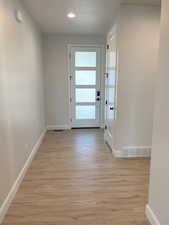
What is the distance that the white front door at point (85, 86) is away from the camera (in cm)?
523

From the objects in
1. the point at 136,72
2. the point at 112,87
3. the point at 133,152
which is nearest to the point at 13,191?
the point at 133,152

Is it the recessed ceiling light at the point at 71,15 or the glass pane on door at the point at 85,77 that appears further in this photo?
the glass pane on door at the point at 85,77

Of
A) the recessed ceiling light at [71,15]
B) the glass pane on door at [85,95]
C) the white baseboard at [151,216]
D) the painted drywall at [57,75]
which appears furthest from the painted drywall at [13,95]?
the glass pane on door at [85,95]

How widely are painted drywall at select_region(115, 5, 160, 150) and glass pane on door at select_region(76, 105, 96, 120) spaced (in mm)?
2167

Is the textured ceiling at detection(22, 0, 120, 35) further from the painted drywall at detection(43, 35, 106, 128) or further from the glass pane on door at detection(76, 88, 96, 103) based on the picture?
the glass pane on door at detection(76, 88, 96, 103)

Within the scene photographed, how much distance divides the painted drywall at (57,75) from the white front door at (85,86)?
7.7 inches

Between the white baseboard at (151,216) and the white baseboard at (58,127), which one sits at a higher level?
the white baseboard at (58,127)

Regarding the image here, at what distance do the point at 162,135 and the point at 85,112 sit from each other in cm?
391

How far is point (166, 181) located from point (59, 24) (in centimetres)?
374

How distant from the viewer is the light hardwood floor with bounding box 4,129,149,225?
6.48 feet

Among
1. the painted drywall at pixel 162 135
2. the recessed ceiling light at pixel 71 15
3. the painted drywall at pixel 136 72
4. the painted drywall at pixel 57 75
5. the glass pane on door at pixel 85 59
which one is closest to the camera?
the painted drywall at pixel 162 135

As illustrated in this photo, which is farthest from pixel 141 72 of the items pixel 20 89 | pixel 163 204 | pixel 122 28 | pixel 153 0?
pixel 163 204

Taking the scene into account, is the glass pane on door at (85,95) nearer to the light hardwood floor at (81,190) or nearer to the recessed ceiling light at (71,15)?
the light hardwood floor at (81,190)

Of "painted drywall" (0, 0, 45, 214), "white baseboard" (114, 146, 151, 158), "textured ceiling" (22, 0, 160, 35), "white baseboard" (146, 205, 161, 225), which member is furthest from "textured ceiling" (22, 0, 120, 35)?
"white baseboard" (146, 205, 161, 225)
